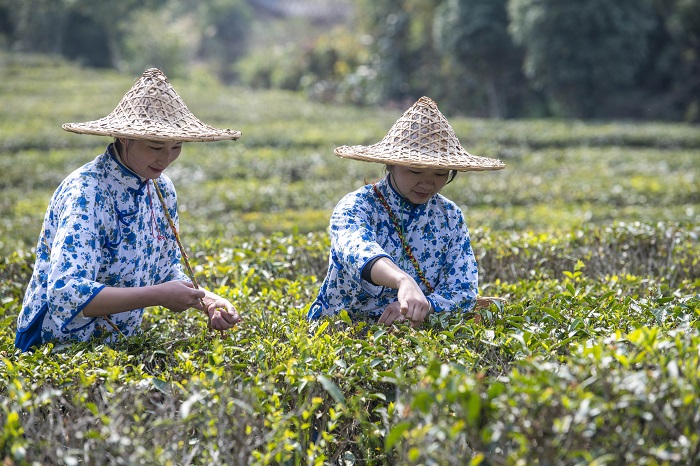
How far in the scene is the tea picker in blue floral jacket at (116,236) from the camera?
277cm

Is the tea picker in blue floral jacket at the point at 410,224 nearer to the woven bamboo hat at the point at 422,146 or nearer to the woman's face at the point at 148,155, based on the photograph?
the woven bamboo hat at the point at 422,146

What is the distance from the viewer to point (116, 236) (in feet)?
10.0

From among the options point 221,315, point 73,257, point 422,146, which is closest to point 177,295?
point 221,315

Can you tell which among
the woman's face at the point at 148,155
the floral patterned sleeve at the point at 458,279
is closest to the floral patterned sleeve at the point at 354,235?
the floral patterned sleeve at the point at 458,279

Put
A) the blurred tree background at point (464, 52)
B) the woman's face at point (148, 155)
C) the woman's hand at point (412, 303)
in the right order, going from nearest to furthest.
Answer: the woman's hand at point (412, 303)
the woman's face at point (148, 155)
the blurred tree background at point (464, 52)

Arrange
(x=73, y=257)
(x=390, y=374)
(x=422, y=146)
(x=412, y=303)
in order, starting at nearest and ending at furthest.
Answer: (x=390, y=374) → (x=412, y=303) → (x=73, y=257) → (x=422, y=146)

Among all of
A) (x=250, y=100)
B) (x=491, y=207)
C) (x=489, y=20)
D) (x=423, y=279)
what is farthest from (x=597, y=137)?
(x=423, y=279)

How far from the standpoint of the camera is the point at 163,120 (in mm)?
3057

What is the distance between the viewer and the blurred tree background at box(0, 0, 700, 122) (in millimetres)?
24000

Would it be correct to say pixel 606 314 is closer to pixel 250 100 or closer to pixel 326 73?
pixel 250 100

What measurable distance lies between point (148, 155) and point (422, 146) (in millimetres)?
1074

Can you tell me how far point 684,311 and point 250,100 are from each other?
2416 centimetres

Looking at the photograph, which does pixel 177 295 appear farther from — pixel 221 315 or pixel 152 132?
pixel 152 132

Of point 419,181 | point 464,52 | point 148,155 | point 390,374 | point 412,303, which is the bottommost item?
point 390,374
